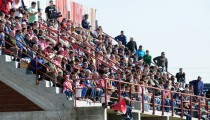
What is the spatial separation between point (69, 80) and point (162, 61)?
15.5 metres

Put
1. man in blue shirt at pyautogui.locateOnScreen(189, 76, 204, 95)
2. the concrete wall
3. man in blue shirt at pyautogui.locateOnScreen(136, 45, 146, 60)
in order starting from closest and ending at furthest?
the concrete wall, man in blue shirt at pyautogui.locateOnScreen(136, 45, 146, 60), man in blue shirt at pyautogui.locateOnScreen(189, 76, 204, 95)

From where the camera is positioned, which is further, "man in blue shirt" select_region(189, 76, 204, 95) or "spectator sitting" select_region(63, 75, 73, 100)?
"man in blue shirt" select_region(189, 76, 204, 95)

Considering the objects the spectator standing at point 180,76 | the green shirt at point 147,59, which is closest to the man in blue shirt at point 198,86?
the spectator standing at point 180,76

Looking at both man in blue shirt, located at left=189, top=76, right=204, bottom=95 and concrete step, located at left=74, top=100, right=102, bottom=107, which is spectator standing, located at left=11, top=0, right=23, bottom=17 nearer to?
concrete step, located at left=74, top=100, right=102, bottom=107

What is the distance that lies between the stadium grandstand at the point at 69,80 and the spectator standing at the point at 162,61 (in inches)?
174

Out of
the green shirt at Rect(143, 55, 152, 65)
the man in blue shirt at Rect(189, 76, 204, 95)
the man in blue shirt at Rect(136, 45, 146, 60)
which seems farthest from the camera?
the man in blue shirt at Rect(189, 76, 204, 95)

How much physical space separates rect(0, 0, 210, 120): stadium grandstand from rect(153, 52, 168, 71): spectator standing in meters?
4.43

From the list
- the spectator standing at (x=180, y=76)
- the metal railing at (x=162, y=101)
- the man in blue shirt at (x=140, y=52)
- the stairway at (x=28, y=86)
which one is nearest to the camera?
the stairway at (x=28, y=86)

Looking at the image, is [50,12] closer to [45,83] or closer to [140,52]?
[140,52]

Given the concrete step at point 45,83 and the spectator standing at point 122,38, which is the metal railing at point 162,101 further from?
the spectator standing at point 122,38

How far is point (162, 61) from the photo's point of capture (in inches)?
1896

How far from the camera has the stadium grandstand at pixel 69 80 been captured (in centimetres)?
3322

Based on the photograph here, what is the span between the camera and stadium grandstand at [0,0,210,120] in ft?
109

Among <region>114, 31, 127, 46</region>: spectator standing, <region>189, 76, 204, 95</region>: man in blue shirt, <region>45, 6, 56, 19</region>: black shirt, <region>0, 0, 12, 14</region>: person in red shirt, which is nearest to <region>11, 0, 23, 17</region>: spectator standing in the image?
<region>0, 0, 12, 14</region>: person in red shirt
